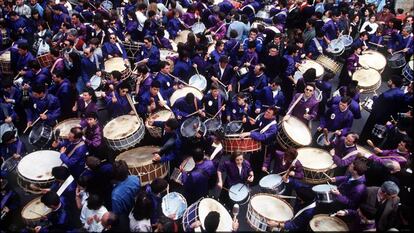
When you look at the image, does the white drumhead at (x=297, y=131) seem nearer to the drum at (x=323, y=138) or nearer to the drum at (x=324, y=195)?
the drum at (x=323, y=138)

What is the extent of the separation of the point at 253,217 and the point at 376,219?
1.88 m

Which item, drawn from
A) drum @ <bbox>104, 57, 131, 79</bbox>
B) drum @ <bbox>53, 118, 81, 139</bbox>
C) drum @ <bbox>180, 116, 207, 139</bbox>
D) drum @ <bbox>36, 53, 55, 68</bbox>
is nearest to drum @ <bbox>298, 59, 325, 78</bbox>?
drum @ <bbox>180, 116, 207, 139</bbox>

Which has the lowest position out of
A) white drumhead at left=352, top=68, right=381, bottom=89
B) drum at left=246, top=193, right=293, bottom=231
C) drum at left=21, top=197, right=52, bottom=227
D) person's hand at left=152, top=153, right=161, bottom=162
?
drum at left=21, top=197, right=52, bottom=227

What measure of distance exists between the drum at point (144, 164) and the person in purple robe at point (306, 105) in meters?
3.13

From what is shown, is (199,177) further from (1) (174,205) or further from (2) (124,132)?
(2) (124,132)

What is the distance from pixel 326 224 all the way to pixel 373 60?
22.0 feet

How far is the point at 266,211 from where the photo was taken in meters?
6.19

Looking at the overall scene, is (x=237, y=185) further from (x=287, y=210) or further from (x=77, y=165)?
(x=77, y=165)

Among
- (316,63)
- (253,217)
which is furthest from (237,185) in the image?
(316,63)

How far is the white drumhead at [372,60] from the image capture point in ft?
35.3

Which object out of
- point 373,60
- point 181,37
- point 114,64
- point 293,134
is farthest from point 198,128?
point 373,60

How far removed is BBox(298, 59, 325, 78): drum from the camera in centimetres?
1005

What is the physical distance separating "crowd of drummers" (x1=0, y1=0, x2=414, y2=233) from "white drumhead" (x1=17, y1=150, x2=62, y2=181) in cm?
3

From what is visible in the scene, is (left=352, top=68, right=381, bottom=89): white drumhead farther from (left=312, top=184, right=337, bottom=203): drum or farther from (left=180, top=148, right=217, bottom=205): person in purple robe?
(left=180, top=148, right=217, bottom=205): person in purple robe
